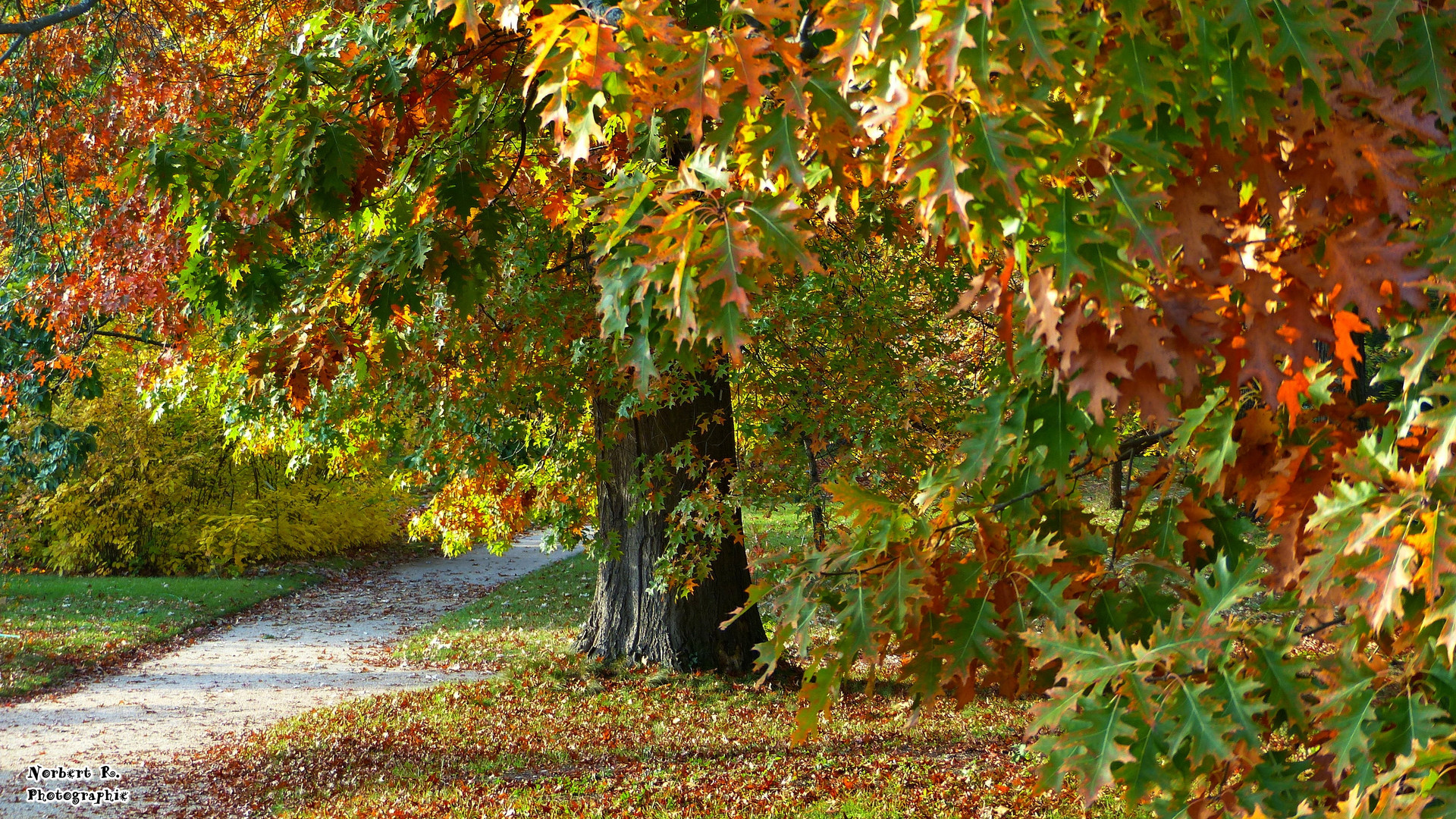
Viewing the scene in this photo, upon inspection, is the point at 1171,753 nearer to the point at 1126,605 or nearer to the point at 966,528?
the point at 1126,605

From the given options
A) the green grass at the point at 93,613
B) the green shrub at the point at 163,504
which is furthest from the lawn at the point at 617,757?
the green shrub at the point at 163,504

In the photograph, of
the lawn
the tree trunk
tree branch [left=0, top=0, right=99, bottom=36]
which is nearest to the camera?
the lawn

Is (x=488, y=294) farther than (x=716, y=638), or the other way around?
(x=716, y=638)

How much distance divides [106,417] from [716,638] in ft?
43.4

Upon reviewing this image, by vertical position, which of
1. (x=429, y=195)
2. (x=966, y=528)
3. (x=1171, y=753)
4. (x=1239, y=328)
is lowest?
(x=1171, y=753)

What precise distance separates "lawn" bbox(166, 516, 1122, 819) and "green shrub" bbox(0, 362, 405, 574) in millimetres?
9341

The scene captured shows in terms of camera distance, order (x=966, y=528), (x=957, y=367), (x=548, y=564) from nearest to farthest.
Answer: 1. (x=966, y=528)
2. (x=957, y=367)
3. (x=548, y=564)

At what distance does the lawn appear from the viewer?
6.70m

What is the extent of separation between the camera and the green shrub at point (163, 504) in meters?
18.5

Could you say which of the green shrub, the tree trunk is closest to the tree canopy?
the tree trunk

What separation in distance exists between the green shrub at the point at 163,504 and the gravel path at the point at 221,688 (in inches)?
76.4

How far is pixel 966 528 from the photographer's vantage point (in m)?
2.39

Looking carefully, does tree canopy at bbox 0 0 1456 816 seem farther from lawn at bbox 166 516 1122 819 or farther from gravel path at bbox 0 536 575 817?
gravel path at bbox 0 536 575 817

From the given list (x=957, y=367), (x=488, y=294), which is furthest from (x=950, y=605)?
(x=957, y=367)
